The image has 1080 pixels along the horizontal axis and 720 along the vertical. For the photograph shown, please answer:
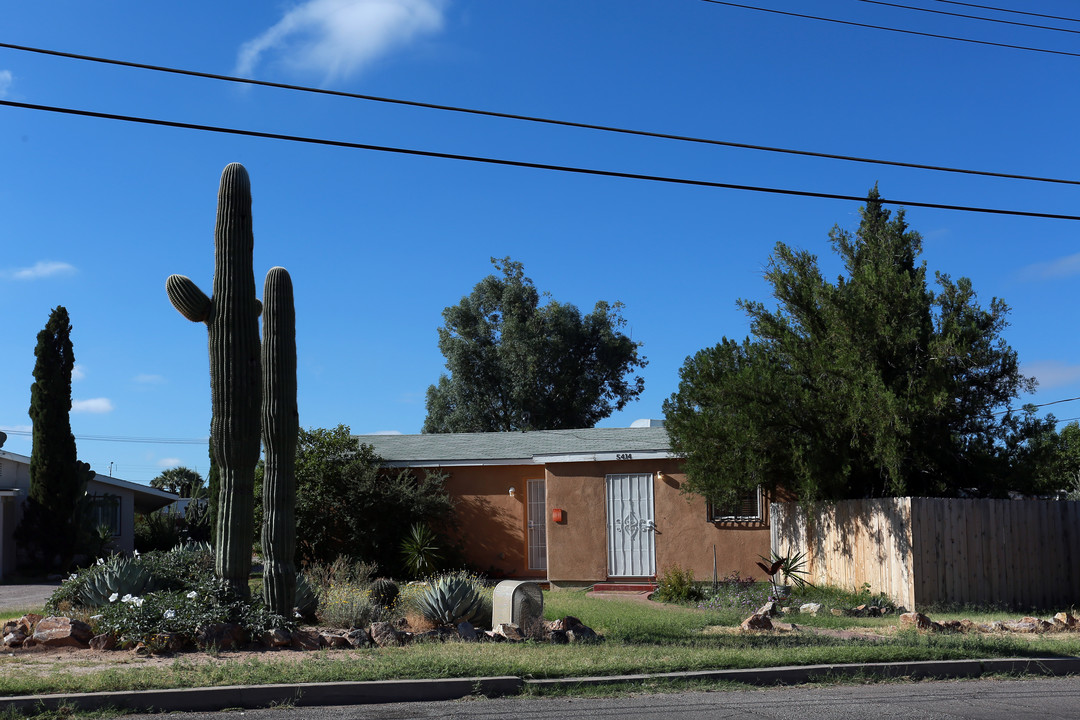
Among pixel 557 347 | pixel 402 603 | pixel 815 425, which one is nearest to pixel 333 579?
pixel 402 603

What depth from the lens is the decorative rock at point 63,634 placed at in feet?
33.6

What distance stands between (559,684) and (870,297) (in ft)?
33.3

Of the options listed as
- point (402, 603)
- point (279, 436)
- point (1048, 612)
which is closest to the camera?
point (279, 436)

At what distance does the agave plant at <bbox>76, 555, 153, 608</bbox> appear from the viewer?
11.5m

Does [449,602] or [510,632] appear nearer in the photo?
[510,632]

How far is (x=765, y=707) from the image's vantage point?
787cm

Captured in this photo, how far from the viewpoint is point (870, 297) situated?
52.7 feet

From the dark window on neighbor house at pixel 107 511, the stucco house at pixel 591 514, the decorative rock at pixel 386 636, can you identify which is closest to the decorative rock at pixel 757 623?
the decorative rock at pixel 386 636

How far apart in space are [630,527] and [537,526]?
2367mm

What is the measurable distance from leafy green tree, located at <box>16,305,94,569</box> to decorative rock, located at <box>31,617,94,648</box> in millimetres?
16400

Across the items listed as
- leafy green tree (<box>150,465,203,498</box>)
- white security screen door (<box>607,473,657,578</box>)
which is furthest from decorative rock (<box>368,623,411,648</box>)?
leafy green tree (<box>150,465,203,498</box>)

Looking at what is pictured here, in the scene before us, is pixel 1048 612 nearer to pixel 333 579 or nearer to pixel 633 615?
pixel 633 615

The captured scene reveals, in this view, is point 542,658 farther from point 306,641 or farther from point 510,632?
point 306,641

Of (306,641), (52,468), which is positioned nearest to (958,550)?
(306,641)
